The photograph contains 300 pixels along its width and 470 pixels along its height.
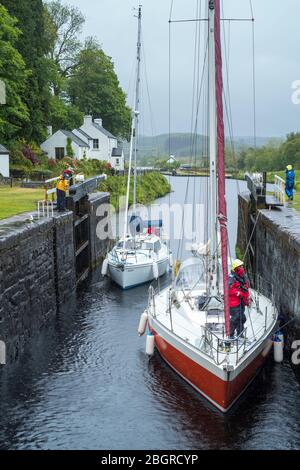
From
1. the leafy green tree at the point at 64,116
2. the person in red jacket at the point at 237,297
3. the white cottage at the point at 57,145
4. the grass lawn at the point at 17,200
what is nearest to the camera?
the person in red jacket at the point at 237,297

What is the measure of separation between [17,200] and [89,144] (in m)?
46.4

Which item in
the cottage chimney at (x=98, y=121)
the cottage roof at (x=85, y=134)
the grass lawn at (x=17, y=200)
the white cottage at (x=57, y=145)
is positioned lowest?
the grass lawn at (x=17, y=200)

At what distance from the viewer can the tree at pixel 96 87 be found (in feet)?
290

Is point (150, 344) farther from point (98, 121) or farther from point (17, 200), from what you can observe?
point (98, 121)

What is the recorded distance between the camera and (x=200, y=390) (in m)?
17.2

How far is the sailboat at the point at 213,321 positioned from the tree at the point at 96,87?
231ft

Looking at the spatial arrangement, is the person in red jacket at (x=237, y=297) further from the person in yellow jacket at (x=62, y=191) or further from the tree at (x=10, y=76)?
the tree at (x=10, y=76)

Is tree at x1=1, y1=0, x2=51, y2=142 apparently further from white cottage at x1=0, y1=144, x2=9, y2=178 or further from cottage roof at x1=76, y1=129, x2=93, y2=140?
cottage roof at x1=76, y1=129, x2=93, y2=140

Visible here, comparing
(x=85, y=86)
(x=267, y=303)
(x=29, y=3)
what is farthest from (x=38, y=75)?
(x=267, y=303)

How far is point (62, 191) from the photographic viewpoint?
28922 mm

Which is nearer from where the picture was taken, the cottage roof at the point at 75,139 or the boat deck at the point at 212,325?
the boat deck at the point at 212,325

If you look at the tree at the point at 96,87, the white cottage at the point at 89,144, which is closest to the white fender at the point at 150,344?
the white cottage at the point at 89,144
